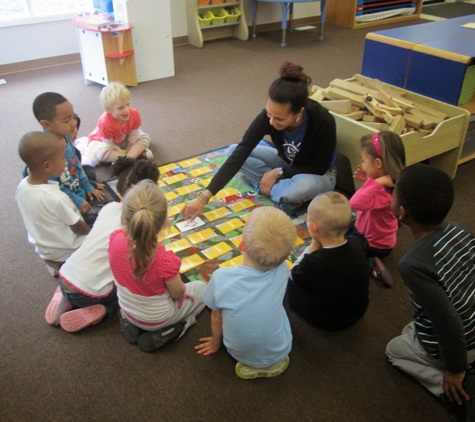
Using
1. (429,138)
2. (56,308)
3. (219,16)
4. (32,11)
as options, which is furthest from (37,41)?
(429,138)

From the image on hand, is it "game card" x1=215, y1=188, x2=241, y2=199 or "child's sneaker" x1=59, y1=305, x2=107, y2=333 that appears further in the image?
"game card" x1=215, y1=188, x2=241, y2=199

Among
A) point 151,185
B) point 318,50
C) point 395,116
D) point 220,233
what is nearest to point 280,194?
point 220,233

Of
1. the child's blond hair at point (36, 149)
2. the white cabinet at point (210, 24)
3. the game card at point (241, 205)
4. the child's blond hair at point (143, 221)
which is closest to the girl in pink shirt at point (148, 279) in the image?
the child's blond hair at point (143, 221)

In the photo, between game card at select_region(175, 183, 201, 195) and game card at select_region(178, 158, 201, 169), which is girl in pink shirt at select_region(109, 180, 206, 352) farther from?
game card at select_region(178, 158, 201, 169)

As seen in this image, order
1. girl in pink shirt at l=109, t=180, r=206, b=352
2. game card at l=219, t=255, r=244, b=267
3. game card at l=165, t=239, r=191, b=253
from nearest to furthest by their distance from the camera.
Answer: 1. girl in pink shirt at l=109, t=180, r=206, b=352
2. game card at l=219, t=255, r=244, b=267
3. game card at l=165, t=239, r=191, b=253

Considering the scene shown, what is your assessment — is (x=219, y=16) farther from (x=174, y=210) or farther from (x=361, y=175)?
(x=361, y=175)

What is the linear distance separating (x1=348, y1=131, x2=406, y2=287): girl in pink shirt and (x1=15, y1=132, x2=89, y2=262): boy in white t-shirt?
129 cm

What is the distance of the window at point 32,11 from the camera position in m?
4.45

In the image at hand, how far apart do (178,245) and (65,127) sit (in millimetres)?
822

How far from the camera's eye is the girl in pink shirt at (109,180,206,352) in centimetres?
153

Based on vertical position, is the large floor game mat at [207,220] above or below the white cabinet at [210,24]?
below

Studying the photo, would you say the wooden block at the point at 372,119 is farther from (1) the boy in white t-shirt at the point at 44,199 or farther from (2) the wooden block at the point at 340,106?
(1) the boy in white t-shirt at the point at 44,199

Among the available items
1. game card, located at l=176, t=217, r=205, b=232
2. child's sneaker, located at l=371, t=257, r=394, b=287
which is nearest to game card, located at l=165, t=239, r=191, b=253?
game card, located at l=176, t=217, r=205, b=232

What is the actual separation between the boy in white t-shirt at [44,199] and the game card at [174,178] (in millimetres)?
882
